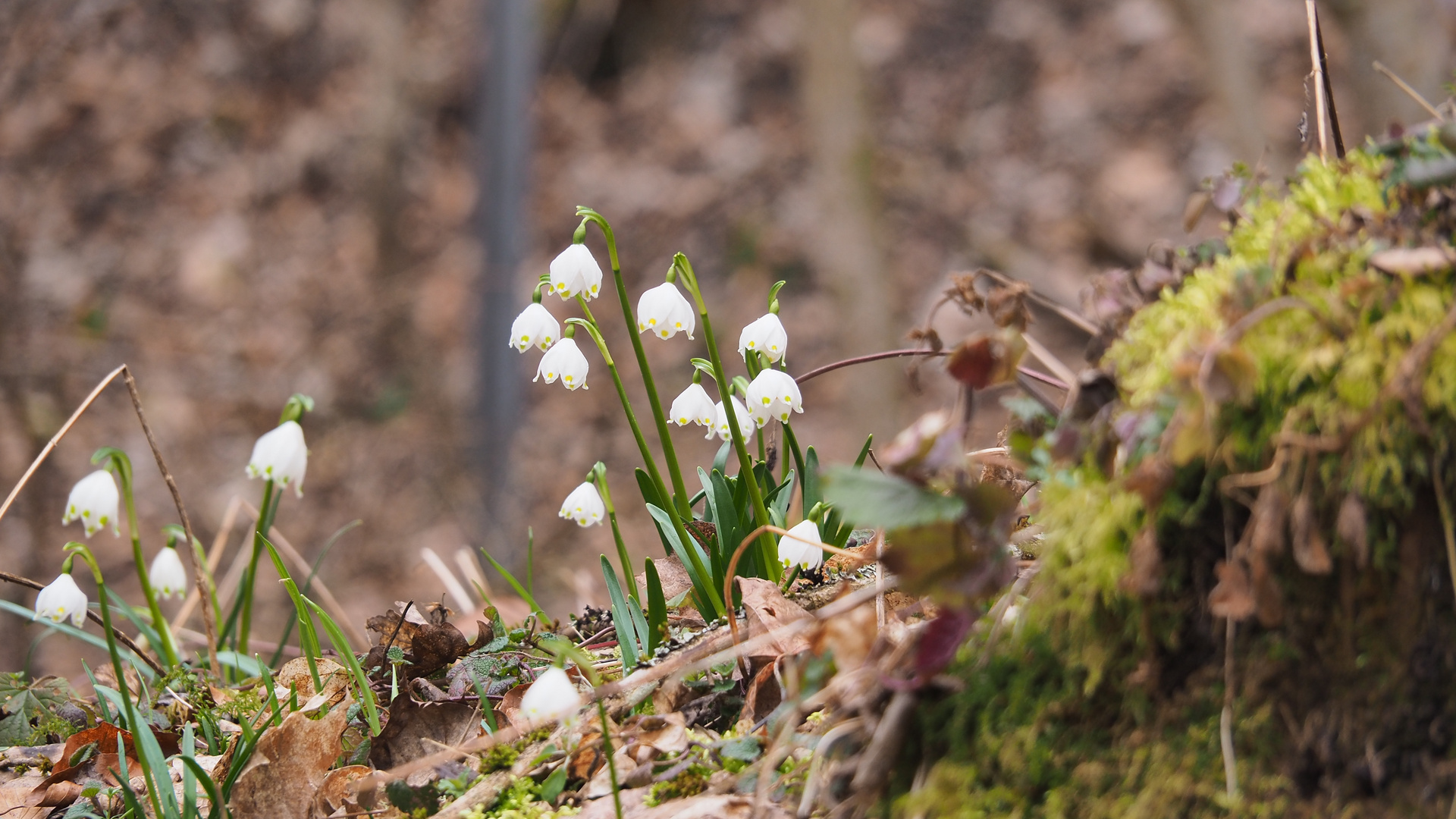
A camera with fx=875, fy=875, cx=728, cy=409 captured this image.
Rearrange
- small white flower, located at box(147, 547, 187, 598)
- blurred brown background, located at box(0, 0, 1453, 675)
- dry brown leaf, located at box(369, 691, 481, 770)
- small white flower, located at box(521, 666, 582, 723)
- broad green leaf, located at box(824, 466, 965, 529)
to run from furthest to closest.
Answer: blurred brown background, located at box(0, 0, 1453, 675) < small white flower, located at box(147, 547, 187, 598) < dry brown leaf, located at box(369, 691, 481, 770) < small white flower, located at box(521, 666, 582, 723) < broad green leaf, located at box(824, 466, 965, 529)

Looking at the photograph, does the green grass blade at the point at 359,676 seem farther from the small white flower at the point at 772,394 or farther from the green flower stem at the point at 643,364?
the small white flower at the point at 772,394

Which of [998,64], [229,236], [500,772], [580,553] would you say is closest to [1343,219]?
[500,772]

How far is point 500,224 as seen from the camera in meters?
5.50

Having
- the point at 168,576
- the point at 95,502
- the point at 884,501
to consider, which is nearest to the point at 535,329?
the point at 884,501

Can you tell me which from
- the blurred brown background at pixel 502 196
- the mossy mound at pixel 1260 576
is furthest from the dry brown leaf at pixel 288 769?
the blurred brown background at pixel 502 196

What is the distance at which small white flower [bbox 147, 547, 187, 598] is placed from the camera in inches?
73.0

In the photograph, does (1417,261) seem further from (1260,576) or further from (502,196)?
(502,196)

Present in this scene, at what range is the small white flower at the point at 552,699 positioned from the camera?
87 cm

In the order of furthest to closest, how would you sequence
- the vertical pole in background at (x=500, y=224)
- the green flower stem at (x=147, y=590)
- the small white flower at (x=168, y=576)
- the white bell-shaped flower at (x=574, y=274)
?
the vertical pole in background at (x=500, y=224), the small white flower at (x=168, y=576), the green flower stem at (x=147, y=590), the white bell-shaped flower at (x=574, y=274)

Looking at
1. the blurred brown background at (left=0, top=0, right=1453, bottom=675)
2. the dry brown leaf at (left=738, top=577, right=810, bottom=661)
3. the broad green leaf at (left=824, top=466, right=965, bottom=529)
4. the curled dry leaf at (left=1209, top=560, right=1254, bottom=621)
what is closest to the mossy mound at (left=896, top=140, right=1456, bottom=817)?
the curled dry leaf at (left=1209, top=560, right=1254, bottom=621)

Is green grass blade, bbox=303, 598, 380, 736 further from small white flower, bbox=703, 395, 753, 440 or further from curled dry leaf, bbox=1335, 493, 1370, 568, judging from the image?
curled dry leaf, bbox=1335, 493, 1370, 568

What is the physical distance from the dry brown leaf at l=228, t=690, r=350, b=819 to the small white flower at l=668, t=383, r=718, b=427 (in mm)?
667

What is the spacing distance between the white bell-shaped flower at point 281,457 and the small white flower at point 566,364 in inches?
19.3

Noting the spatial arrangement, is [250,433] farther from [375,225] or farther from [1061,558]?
[1061,558]
